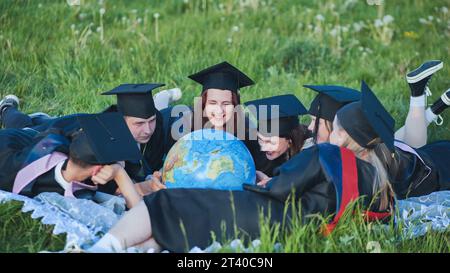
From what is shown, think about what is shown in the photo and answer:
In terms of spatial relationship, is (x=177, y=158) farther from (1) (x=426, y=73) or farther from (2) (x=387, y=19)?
(2) (x=387, y=19)

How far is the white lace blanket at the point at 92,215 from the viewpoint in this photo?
6211 millimetres

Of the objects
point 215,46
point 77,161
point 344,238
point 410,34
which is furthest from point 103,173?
point 410,34

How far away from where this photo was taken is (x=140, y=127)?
7.90 m

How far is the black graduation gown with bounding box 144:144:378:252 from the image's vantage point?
238 inches

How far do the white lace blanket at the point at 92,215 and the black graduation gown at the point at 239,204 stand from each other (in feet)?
0.64

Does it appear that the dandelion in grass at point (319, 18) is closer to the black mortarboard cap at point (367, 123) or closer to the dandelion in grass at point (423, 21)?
the dandelion in grass at point (423, 21)

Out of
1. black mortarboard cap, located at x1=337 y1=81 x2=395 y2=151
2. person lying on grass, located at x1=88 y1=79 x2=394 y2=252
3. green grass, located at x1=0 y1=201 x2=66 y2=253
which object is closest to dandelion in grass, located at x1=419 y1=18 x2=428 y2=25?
black mortarboard cap, located at x1=337 y1=81 x2=395 y2=151

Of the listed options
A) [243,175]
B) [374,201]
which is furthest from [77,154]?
[374,201]

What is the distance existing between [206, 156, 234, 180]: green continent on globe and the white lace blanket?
0.82 meters

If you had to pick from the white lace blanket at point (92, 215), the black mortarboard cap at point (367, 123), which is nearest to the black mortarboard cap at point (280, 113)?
the black mortarboard cap at point (367, 123)

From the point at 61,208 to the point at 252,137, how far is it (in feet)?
7.81

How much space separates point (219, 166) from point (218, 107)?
1.47 m

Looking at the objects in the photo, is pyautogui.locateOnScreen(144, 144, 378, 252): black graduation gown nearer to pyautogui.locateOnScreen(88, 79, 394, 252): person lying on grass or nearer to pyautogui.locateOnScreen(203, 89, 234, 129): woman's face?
pyautogui.locateOnScreen(88, 79, 394, 252): person lying on grass

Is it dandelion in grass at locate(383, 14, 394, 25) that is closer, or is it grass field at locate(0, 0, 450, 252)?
grass field at locate(0, 0, 450, 252)
